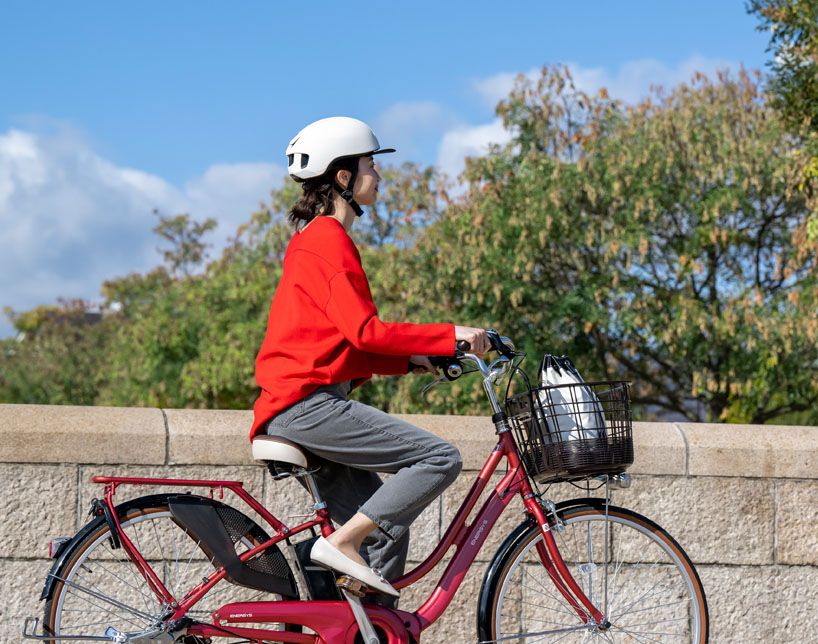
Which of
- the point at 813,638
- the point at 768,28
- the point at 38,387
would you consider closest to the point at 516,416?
the point at 813,638

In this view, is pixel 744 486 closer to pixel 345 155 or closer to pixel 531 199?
pixel 345 155

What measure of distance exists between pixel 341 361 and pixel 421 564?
720 millimetres

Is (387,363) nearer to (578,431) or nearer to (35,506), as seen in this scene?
(578,431)

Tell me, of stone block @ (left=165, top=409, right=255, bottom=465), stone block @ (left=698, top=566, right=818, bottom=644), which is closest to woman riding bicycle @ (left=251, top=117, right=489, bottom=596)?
stone block @ (left=165, top=409, right=255, bottom=465)

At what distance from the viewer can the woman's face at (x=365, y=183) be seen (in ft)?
11.9

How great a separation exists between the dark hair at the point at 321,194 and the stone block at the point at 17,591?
174 centimetres

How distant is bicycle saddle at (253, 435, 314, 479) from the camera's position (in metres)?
3.47

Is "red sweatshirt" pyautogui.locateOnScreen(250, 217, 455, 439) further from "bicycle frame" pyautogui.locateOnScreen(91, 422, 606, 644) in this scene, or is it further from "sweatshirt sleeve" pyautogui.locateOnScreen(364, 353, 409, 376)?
"bicycle frame" pyautogui.locateOnScreen(91, 422, 606, 644)

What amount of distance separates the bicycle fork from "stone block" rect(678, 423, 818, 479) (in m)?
1.21

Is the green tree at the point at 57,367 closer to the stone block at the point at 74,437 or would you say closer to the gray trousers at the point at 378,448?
the stone block at the point at 74,437

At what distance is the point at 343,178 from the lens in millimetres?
3607

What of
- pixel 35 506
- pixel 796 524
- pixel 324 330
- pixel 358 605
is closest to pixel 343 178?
pixel 324 330

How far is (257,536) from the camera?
3590 mm

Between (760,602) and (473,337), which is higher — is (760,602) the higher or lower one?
the lower one
